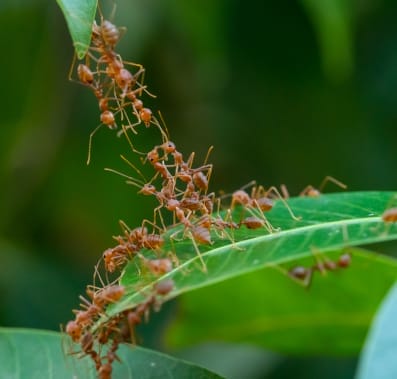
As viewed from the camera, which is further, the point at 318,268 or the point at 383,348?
the point at 318,268

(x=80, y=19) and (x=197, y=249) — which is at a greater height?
(x=80, y=19)

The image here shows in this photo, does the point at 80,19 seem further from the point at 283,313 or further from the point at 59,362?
the point at 283,313

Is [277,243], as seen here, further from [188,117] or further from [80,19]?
[188,117]

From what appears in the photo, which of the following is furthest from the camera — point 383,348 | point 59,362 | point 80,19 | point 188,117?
point 188,117

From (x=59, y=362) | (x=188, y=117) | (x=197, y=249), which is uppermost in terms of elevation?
(x=197, y=249)

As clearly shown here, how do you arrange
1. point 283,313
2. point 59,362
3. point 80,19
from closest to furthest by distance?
point 80,19 < point 59,362 < point 283,313

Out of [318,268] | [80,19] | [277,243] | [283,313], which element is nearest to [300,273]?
[318,268]

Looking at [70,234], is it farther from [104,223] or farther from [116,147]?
[116,147]
